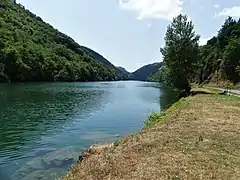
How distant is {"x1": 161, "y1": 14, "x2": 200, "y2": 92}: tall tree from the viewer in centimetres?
7362

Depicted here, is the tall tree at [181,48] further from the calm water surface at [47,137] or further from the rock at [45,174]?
the rock at [45,174]

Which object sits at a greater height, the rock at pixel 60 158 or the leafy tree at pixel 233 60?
the leafy tree at pixel 233 60

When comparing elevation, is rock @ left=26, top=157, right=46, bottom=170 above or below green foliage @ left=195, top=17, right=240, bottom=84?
below

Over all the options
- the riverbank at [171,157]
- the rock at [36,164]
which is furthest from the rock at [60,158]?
the riverbank at [171,157]

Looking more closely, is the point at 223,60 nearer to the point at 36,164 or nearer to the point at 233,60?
the point at 233,60

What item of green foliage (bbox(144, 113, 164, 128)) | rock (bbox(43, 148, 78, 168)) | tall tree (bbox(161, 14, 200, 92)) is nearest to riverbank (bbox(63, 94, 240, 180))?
rock (bbox(43, 148, 78, 168))

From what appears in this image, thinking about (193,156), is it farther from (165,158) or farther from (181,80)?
(181,80)

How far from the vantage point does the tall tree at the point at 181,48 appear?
73.6m

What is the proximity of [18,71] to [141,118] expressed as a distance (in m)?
113

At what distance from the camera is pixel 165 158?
504 inches

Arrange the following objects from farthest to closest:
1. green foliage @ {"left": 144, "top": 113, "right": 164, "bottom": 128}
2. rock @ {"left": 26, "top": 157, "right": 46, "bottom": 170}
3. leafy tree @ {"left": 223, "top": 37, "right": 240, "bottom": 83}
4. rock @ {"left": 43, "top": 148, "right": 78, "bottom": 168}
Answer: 1. leafy tree @ {"left": 223, "top": 37, "right": 240, "bottom": 83}
2. green foliage @ {"left": 144, "top": 113, "right": 164, "bottom": 128}
3. rock @ {"left": 43, "top": 148, "right": 78, "bottom": 168}
4. rock @ {"left": 26, "top": 157, "right": 46, "bottom": 170}

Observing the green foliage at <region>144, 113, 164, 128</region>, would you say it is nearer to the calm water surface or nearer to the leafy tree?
the calm water surface

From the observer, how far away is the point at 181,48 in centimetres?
7325

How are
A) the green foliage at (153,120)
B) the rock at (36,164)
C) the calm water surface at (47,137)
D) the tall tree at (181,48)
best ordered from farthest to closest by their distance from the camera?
1. the tall tree at (181,48)
2. the green foliage at (153,120)
3. the rock at (36,164)
4. the calm water surface at (47,137)
